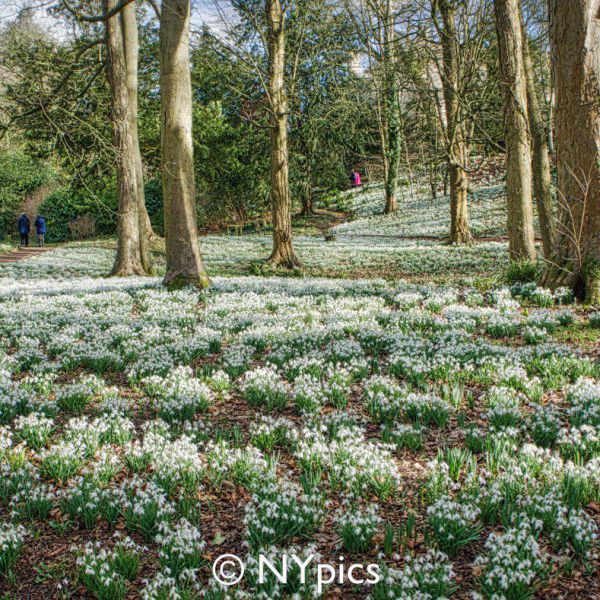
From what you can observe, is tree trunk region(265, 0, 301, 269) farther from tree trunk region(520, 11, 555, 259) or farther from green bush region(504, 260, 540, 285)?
green bush region(504, 260, 540, 285)

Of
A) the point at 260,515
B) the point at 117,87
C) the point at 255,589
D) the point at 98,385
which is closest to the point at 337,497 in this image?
the point at 260,515

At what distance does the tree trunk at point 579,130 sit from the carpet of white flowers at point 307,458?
1.17m

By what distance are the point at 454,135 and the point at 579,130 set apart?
1313 cm

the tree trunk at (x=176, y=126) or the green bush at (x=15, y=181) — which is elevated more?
the green bush at (x=15, y=181)

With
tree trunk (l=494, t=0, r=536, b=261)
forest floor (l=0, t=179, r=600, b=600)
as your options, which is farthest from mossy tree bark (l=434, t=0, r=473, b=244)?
forest floor (l=0, t=179, r=600, b=600)

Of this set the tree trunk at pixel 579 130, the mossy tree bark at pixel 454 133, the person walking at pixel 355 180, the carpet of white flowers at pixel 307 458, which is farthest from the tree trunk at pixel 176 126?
the person walking at pixel 355 180

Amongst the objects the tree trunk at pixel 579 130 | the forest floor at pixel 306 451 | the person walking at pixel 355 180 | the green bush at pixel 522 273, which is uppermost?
the person walking at pixel 355 180

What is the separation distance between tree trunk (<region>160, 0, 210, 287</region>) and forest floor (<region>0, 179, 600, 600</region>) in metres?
3.34

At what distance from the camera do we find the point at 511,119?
483 inches

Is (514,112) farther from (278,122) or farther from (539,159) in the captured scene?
(278,122)

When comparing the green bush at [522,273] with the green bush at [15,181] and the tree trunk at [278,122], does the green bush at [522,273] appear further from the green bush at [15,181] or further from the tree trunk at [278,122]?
the green bush at [15,181]

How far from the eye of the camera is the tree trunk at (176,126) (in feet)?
37.9

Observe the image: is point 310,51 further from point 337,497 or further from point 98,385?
point 337,497

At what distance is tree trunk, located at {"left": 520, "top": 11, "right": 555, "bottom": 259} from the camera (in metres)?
14.0
